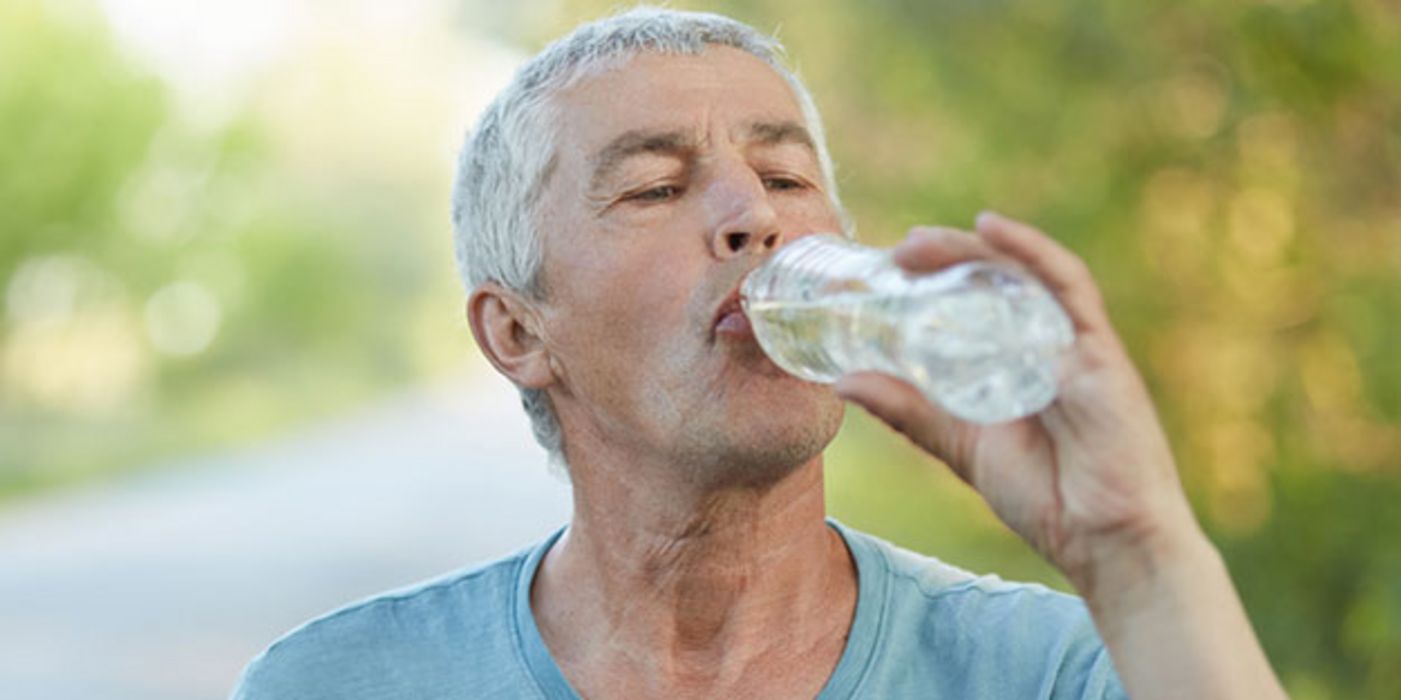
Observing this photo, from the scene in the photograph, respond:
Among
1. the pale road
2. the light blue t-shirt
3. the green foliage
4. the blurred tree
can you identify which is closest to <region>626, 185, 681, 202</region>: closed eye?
the light blue t-shirt

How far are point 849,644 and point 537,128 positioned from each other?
0.62m

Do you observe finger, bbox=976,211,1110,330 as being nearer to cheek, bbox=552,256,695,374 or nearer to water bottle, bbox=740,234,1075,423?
water bottle, bbox=740,234,1075,423

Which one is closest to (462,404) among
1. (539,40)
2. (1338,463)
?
(539,40)

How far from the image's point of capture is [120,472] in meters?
15.1

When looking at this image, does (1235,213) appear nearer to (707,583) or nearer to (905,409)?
(707,583)

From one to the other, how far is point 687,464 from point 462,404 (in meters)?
21.4

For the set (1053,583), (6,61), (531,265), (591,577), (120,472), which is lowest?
(1053,583)

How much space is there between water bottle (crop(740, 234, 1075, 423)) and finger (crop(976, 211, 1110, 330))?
1 cm

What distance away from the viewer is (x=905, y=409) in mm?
1313

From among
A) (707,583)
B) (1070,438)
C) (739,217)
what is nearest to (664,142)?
(739,217)

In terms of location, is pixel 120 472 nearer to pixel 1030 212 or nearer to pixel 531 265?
pixel 1030 212

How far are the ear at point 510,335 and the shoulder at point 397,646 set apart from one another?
0.68 ft

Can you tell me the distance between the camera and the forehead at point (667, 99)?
5.99 feet

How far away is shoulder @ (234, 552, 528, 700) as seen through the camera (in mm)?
1860
